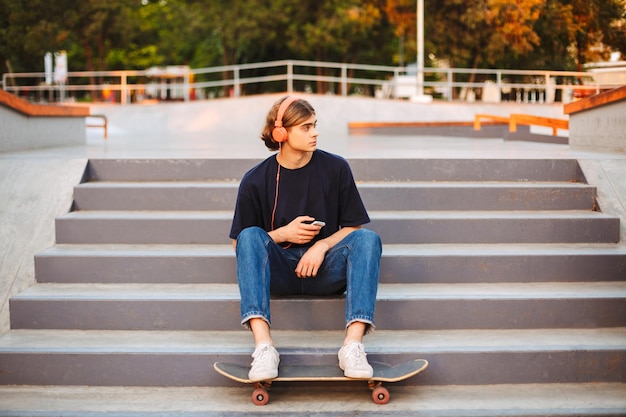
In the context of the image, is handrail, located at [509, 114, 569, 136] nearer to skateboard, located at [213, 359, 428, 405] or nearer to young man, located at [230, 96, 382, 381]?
young man, located at [230, 96, 382, 381]

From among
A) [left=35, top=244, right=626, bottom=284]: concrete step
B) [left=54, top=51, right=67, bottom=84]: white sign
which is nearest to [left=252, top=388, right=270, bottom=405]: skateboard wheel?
[left=35, top=244, right=626, bottom=284]: concrete step

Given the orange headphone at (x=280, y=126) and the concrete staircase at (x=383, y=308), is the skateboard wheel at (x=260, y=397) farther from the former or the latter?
the orange headphone at (x=280, y=126)

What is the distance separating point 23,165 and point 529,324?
3.71 metres

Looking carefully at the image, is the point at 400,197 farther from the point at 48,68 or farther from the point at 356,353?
the point at 48,68

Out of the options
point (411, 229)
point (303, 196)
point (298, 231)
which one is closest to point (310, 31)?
point (411, 229)

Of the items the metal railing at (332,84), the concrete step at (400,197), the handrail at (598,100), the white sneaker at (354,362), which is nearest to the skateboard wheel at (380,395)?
the white sneaker at (354,362)

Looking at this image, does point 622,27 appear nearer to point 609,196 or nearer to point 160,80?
point 609,196

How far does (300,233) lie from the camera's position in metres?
4.06

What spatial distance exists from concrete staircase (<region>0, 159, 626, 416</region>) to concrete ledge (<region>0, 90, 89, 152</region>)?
228 cm

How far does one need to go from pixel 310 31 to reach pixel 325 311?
27.8 metres

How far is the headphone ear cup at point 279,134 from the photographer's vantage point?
4039 mm

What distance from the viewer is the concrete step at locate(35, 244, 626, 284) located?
469cm

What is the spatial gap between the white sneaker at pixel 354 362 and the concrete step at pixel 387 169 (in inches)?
81.5

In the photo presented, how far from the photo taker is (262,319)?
3.86 m
